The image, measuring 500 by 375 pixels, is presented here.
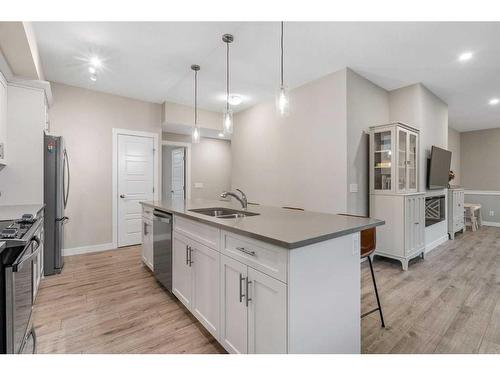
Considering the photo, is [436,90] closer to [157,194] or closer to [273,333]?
[273,333]

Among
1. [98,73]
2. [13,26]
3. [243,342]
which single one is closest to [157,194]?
[98,73]

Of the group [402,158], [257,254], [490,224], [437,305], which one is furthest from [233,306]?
[490,224]

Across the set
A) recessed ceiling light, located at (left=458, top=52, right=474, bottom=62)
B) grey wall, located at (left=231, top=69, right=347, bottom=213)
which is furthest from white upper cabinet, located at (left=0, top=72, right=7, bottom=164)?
recessed ceiling light, located at (left=458, top=52, right=474, bottom=62)

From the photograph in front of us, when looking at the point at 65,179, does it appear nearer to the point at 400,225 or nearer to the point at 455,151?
the point at 400,225

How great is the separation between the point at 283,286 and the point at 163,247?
5.60 feet

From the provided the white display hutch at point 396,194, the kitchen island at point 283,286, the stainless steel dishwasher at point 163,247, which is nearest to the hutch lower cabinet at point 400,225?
the white display hutch at point 396,194

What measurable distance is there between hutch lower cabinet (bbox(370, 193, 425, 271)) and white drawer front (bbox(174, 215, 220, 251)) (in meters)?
2.72

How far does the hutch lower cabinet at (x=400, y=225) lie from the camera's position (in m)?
3.23

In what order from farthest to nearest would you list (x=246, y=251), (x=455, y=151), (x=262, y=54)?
(x=455, y=151) → (x=262, y=54) → (x=246, y=251)

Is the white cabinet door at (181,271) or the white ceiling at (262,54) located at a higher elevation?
the white ceiling at (262,54)

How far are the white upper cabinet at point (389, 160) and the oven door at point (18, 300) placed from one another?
3786mm

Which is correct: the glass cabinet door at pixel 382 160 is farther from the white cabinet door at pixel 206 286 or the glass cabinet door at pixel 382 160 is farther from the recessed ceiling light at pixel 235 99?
the white cabinet door at pixel 206 286

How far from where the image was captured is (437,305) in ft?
7.50
